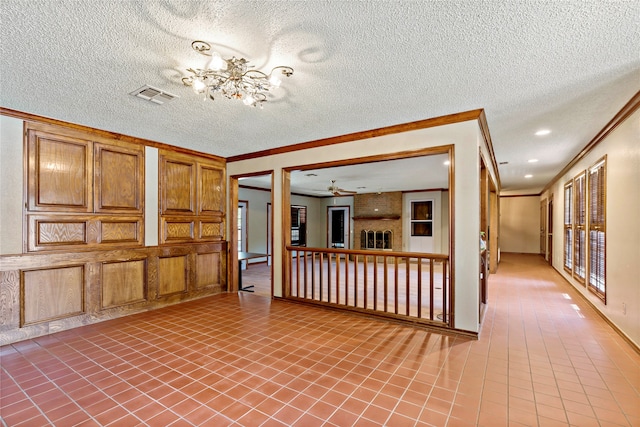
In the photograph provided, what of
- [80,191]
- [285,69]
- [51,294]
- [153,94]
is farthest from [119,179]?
[285,69]

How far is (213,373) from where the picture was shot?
8.18ft

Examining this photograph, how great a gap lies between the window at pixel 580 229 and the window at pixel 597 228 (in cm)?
37

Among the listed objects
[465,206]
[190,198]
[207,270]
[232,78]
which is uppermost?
[232,78]

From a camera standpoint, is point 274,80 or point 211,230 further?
point 211,230

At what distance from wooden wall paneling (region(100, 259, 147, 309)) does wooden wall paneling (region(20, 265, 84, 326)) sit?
0.25 metres

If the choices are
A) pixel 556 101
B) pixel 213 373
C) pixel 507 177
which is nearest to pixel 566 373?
pixel 556 101

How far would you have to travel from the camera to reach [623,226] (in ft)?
10.9

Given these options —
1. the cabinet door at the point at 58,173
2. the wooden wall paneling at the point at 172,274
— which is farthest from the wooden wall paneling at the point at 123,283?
the cabinet door at the point at 58,173

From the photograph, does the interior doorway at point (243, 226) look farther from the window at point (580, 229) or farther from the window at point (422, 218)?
the window at point (580, 229)

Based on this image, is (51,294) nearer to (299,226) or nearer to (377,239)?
(299,226)

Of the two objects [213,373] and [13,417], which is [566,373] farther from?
[13,417]

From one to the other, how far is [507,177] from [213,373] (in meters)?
8.05

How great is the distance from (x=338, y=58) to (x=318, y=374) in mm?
2401

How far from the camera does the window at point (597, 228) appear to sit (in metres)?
4.07
